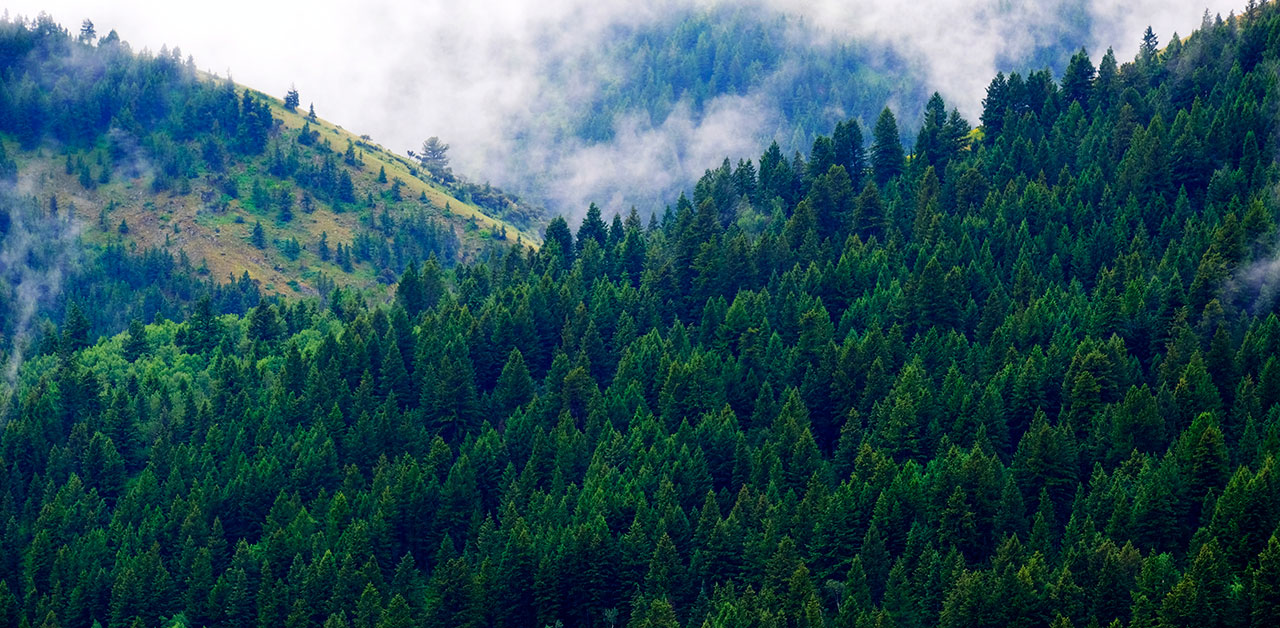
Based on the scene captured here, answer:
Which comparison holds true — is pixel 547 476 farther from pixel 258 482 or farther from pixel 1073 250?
pixel 1073 250

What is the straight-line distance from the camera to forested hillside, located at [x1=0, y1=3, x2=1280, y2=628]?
11306 cm

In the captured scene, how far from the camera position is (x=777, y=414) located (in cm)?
13862

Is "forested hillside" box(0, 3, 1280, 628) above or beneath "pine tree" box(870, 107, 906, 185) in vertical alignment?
beneath

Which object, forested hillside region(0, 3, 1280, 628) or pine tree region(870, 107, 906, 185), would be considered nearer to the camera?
forested hillside region(0, 3, 1280, 628)

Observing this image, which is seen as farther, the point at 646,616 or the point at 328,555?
the point at 328,555

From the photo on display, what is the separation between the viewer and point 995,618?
104 meters

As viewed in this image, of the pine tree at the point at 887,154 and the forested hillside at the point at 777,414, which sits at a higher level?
the pine tree at the point at 887,154

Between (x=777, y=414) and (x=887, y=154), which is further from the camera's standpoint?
(x=887, y=154)

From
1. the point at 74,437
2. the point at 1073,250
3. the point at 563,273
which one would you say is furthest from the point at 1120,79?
the point at 74,437

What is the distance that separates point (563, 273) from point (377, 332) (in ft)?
70.1

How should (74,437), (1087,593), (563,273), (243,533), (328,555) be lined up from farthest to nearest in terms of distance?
(563,273), (74,437), (243,533), (328,555), (1087,593)

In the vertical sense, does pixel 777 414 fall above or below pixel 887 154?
below

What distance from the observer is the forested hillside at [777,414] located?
113062 millimetres

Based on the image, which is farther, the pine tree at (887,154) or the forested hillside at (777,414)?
the pine tree at (887,154)
